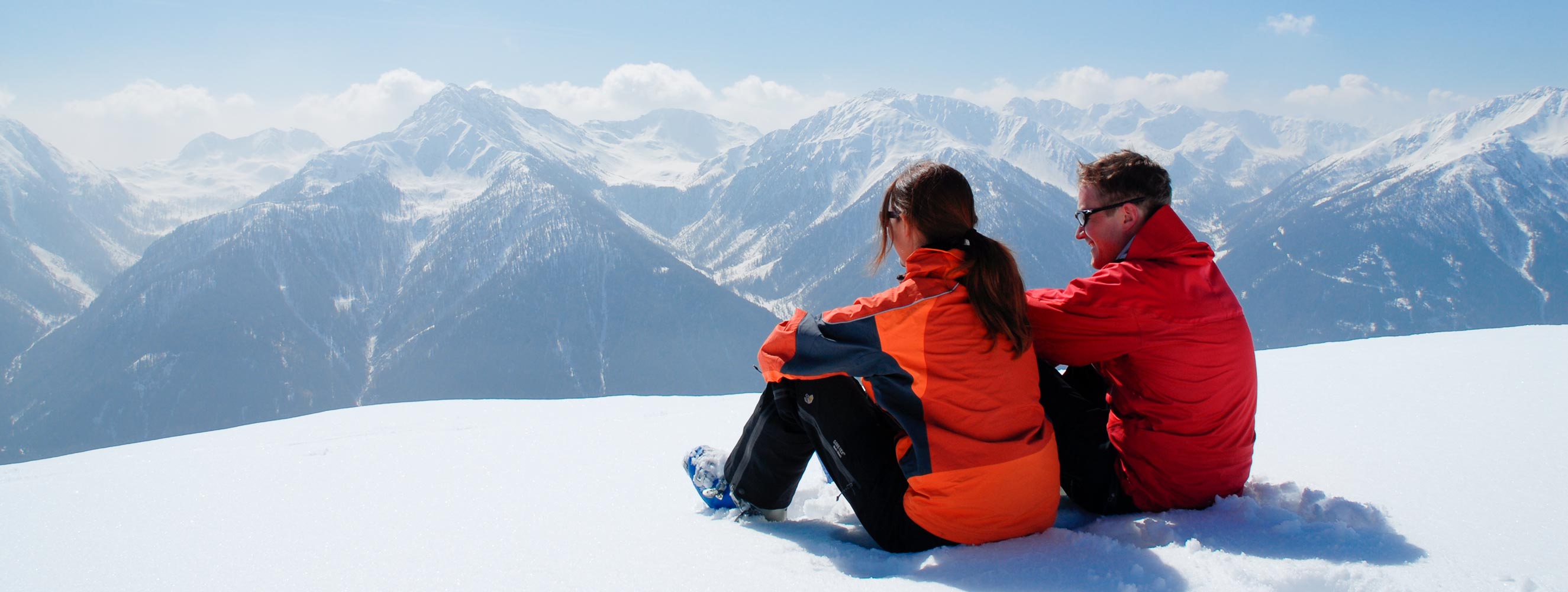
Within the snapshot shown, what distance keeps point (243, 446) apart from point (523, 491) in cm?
407

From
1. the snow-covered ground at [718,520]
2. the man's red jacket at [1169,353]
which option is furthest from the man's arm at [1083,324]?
the snow-covered ground at [718,520]

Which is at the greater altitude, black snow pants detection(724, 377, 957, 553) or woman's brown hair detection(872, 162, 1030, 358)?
woman's brown hair detection(872, 162, 1030, 358)

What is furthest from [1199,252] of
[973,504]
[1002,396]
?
[973,504]

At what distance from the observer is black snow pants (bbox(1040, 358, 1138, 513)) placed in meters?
3.88

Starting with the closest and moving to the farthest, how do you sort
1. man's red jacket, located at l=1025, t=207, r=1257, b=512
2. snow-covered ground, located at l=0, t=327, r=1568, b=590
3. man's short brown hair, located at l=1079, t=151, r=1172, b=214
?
snow-covered ground, located at l=0, t=327, r=1568, b=590
man's red jacket, located at l=1025, t=207, r=1257, b=512
man's short brown hair, located at l=1079, t=151, r=1172, b=214

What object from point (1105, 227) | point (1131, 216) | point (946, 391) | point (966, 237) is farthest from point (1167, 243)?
point (946, 391)

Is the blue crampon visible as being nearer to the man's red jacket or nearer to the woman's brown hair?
the woman's brown hair

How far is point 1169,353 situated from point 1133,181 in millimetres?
935

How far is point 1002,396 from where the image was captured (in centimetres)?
330

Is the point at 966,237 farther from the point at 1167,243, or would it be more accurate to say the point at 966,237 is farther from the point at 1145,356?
the point at 1145,356

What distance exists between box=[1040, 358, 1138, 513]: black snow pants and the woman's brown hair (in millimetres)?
876

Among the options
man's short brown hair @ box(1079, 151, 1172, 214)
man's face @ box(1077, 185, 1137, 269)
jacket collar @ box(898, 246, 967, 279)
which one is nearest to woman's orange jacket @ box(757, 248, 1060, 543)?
jacket collar @ box(898, 246, 967, 279)

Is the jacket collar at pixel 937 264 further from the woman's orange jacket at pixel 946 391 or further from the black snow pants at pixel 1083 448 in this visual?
the black snow pants at pixel 1083 448

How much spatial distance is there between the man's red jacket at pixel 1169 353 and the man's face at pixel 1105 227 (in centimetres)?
17
